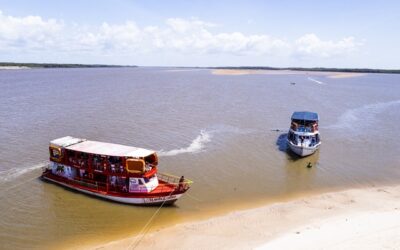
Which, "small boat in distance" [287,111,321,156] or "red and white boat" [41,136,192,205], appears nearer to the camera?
"red and white boat" [41,136,192,205]

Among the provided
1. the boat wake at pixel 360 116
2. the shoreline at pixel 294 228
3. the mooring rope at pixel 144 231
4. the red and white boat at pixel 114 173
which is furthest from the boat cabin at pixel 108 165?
the boat wake at pixel 360 116

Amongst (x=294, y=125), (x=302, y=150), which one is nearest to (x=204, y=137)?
(x=294, y=125)

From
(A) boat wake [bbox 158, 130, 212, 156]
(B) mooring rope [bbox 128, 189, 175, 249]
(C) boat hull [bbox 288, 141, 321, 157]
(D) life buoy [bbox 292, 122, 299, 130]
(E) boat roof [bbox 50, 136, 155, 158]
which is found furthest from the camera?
(D) life buoy [bbox 292, 122, 299, 130]

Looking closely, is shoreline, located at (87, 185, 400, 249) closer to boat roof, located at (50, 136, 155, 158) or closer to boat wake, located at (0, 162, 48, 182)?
boat roof, located at (50, 136, 155, 158)

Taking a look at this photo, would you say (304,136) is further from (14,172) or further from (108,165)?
(14,172)

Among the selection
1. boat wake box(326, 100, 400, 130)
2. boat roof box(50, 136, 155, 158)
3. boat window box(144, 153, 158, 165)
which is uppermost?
boat roof box(50, 136, 155, 158)

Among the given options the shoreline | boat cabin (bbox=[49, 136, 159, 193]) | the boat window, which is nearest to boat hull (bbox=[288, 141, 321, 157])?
the shoreline

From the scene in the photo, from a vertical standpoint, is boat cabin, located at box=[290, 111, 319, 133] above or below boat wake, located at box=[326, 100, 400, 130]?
above

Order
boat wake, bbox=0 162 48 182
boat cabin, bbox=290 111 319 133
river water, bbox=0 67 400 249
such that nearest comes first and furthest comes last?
river water, bbox=0 67 400 249, boat wake, bbox=0 162 48 182, boat cabin, bbox=290 111 319 133
